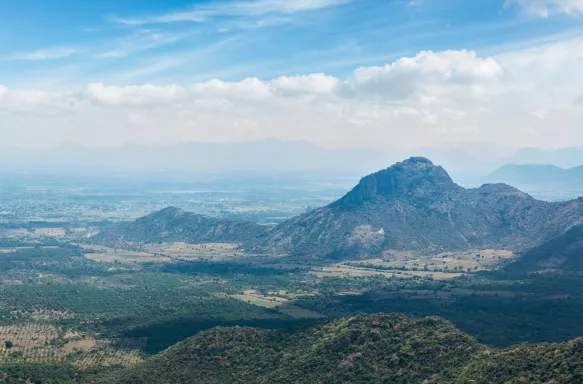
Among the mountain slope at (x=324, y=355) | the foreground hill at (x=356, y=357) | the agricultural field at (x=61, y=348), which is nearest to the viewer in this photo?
the foreground hill at (x=356, y=357)

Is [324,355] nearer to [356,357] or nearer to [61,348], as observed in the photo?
[356,357]

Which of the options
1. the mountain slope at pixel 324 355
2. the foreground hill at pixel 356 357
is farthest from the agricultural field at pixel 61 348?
the mountain slope at pixel 324 355

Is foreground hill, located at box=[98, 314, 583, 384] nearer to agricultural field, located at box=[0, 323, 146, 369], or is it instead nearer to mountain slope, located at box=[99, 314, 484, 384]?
mountain slope, located at box=[99, 314, 484, 384]

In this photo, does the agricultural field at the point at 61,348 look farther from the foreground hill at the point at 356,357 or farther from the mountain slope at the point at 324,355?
the mountain slope at the point at 324,355

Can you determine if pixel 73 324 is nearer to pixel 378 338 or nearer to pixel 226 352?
pixel 226 352

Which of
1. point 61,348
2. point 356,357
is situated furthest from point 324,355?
point 61,348

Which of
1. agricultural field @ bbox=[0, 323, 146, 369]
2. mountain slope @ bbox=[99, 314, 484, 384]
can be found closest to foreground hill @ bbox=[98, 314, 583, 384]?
mountain slope @ bbox=[99, 314, 484, 384]

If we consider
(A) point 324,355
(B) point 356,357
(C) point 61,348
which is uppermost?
(B) point 356,357
